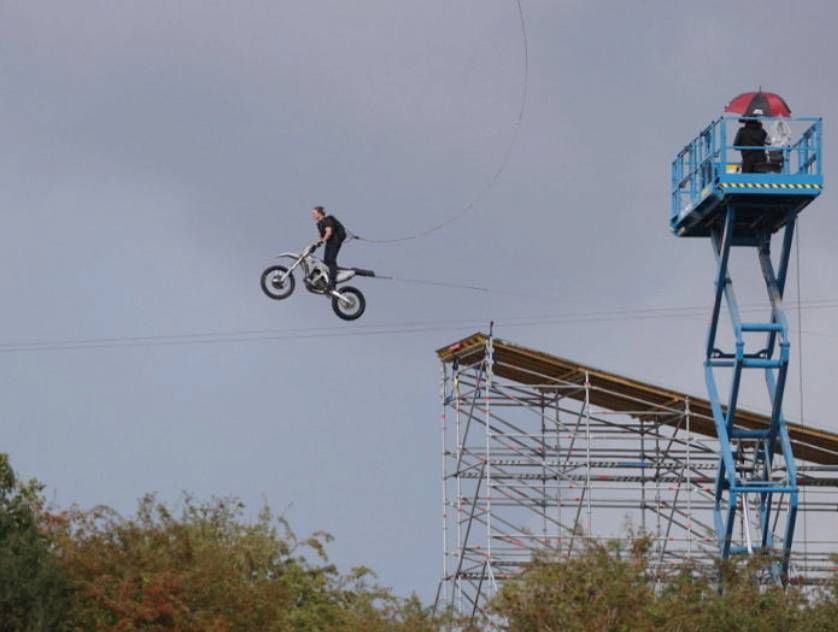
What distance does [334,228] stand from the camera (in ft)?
144

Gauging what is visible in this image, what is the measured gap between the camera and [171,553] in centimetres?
4691

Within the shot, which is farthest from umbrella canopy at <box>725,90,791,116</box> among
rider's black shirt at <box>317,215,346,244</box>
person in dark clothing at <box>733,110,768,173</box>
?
rider's black shirt at <box>317,215,346,244</box>

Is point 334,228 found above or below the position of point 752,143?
below

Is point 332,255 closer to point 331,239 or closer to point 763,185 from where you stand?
point 331,239

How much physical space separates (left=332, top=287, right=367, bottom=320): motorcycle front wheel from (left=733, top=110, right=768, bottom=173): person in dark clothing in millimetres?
12747

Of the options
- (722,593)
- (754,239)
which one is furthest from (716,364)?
(722,593)

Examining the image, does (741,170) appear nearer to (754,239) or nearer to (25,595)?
(754,239)

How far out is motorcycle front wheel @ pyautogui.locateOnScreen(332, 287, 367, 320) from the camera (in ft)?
143

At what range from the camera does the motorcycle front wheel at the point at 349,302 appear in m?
43.7

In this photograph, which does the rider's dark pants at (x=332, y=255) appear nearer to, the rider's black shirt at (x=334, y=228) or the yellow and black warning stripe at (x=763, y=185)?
the rider's black shirt at (x=334, y=228)

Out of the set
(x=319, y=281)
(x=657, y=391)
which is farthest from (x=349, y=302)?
(x=657, y=391)

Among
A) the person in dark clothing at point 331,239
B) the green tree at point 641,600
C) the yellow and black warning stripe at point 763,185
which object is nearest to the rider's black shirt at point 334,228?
the person in dark clothing at point 331,239

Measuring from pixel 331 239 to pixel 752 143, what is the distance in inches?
524

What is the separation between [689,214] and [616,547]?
38.4 ft
